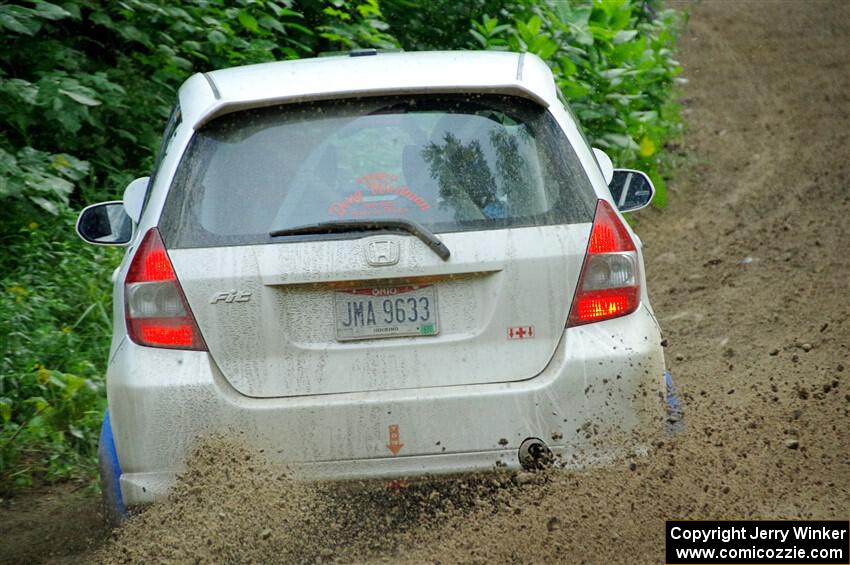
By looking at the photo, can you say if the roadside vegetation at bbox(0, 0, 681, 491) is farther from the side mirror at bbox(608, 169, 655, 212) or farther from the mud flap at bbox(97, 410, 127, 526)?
the side mirror at bbox(608, 169, 655, 212)

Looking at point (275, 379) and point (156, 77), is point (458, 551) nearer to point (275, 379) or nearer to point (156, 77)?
point (275, 379)

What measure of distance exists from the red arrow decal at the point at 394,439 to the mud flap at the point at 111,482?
0.94 metres

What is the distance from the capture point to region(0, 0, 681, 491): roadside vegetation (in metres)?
6.05

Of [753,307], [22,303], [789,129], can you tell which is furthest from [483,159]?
[789,129]

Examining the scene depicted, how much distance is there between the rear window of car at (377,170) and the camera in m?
3.89

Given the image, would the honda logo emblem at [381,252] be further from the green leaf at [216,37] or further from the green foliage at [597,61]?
the green foliage at [597,61]

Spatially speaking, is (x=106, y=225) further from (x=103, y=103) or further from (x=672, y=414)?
(x=103, y=103)

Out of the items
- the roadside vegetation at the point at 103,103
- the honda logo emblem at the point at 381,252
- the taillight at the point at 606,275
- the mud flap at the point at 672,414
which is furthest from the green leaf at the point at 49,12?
the mud flap at the point at 672,414

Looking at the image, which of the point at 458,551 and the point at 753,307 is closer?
the point at 458,551

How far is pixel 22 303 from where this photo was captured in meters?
6.56

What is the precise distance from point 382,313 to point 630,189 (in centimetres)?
176

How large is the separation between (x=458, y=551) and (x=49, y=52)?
5350 mm

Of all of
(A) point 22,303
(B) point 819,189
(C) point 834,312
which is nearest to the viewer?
(A) point 22,303

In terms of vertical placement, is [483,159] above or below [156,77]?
above
